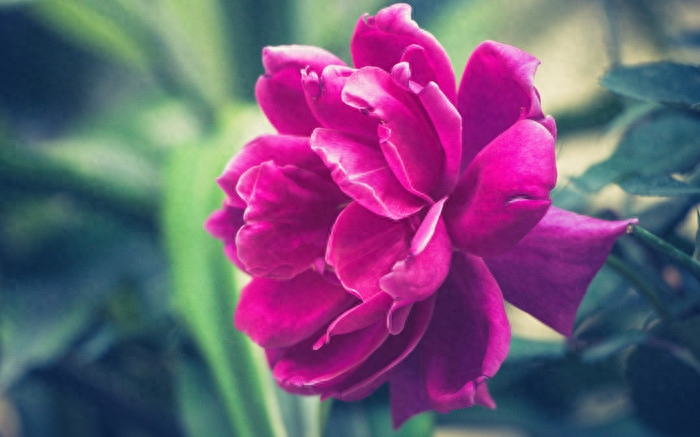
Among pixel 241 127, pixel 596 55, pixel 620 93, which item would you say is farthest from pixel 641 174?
pixel 241 127

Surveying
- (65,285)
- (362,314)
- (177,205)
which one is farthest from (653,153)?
(65,285)

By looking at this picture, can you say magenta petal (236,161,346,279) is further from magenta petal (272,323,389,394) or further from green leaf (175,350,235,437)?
green leaf (175,350,235,437)

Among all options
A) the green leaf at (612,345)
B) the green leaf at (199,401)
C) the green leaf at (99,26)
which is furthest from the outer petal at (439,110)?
the green leaf at (99,26)

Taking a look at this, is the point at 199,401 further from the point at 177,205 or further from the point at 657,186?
the point at 657,186

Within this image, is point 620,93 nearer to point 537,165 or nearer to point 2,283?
point 537,165

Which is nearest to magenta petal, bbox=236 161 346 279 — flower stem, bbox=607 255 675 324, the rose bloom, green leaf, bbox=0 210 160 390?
the rose bloom
